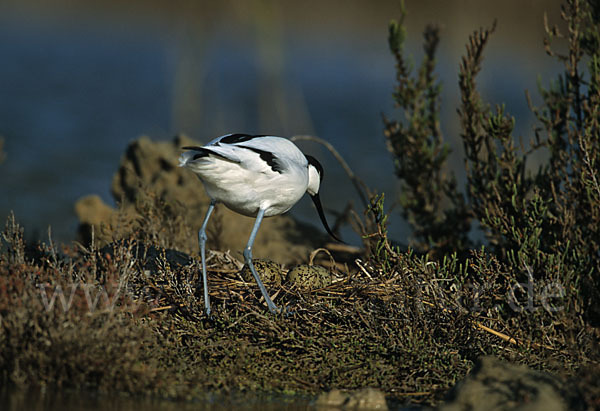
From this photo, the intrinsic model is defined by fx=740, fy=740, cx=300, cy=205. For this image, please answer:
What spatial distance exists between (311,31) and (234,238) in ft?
40.1

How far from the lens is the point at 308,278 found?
182 inches

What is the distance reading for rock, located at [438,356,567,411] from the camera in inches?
123

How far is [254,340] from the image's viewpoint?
4.07 m

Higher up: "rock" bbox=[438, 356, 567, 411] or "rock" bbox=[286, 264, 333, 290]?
"rock" bbox=[286, 264, 333, 290]

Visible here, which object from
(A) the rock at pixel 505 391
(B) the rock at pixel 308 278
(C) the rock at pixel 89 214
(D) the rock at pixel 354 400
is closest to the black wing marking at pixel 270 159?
(B) the rock at pixel 308 278

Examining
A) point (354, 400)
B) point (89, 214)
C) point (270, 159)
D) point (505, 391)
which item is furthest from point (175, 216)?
point (505, 391)

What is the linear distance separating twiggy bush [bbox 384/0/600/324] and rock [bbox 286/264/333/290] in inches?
44.8

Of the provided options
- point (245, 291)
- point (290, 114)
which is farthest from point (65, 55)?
point (245, 291)

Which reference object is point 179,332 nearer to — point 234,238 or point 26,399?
point 26,399

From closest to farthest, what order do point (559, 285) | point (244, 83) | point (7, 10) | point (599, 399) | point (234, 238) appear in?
1. point (599, 399)
2. point (559, 285)
3. point (234, 238)
4. point (244, 83)
5. point (7, 10)

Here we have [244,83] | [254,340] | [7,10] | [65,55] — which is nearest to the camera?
[254,340]

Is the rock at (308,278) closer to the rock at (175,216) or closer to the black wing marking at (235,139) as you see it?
the black wing marking at (235,139)

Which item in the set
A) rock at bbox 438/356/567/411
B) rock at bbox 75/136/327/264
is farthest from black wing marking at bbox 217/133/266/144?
rock at bbox 438/356/567/411

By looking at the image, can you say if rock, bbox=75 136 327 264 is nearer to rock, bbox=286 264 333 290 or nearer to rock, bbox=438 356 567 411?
rock, bbox=286 264 333 290
